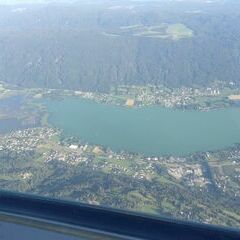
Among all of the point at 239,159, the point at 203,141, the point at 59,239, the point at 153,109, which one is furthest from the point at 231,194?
the point at 153,109

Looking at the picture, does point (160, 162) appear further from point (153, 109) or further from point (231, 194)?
point (153, 109)

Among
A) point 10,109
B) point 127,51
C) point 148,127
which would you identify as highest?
point 148,127

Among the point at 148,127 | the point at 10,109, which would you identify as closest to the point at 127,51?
the point at 10,109

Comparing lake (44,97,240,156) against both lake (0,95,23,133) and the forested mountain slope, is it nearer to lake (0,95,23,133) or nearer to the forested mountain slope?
lake (0,95,23,133)

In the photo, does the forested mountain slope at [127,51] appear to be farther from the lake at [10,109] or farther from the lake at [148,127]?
the lake at [148,127]

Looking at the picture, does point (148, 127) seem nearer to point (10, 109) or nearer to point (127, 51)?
point (10, 109)

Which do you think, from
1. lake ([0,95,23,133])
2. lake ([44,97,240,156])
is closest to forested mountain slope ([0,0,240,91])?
lake ([0,95,23,133])
